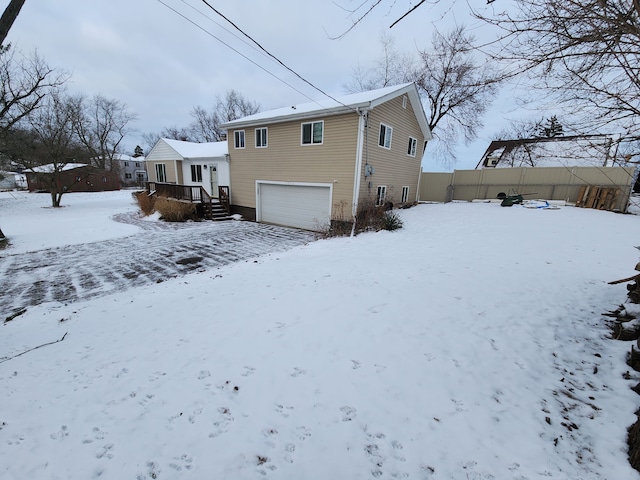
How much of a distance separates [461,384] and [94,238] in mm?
13649

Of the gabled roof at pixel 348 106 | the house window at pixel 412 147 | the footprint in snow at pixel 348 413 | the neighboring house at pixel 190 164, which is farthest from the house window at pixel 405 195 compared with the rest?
the footprint in snow at pixel 348 413

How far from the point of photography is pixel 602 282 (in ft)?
15.8

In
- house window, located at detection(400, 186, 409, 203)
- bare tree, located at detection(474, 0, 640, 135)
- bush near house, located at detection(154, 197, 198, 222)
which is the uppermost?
bare tree, located at detection(474, 0, 640, 135)

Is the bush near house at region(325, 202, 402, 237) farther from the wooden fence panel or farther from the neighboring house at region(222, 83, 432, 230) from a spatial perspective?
the wooden fence panel

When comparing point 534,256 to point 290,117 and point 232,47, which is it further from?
point 290,117

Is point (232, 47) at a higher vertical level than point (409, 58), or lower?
lower

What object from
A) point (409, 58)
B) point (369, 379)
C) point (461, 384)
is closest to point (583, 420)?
point (461, 384)

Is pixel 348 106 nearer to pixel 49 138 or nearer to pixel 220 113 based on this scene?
pixel 49 138

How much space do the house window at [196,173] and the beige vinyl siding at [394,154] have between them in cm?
1320

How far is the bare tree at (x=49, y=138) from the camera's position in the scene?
1739cm

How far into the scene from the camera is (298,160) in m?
12.4

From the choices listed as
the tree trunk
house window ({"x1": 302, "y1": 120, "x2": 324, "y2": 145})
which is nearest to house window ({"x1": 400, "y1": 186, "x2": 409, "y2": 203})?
house window ({"x1": 302, "y1": 120, "x2": 324, "y2": 145})

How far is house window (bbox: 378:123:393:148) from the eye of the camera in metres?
11.8

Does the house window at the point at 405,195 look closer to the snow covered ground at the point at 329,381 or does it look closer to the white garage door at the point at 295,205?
the white garage door at the point at 295,205
